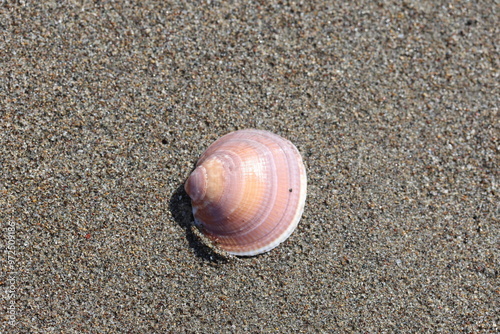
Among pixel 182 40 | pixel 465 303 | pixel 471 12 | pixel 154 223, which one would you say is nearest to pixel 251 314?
pixel 154 223

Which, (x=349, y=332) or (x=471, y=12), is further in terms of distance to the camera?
(x=471, y=12)

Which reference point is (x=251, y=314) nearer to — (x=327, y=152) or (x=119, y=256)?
(x=119, y=256)

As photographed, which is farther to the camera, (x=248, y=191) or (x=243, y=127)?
(x=243, y=127)

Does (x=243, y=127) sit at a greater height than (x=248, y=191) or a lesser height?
greater
